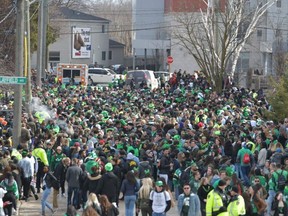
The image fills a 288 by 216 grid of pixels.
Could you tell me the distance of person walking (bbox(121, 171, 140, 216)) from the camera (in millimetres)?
19891

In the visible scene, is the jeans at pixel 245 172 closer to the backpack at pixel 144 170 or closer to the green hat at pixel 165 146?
the green hat at pixel 165 146

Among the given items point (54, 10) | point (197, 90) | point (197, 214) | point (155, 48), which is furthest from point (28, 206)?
point (155, 48)

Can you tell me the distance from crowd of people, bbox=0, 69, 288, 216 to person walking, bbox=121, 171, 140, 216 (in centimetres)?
2

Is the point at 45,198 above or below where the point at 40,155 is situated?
below

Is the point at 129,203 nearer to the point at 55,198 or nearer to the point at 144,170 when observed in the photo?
the point at 144,170

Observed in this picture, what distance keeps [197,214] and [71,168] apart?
4.18 meters

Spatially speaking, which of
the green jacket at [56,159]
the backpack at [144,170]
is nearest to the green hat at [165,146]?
the backpack at [144,170]

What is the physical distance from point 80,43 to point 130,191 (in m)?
64.5

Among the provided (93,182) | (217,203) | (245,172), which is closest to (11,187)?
(93,182)

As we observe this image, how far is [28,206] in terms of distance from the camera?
22531 mm

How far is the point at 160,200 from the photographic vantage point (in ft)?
61.0

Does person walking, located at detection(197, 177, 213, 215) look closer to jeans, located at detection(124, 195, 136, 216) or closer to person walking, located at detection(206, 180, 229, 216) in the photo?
person walking, located at detection(206, 180, 229, 216)

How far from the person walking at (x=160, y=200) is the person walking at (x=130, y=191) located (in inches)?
50.8

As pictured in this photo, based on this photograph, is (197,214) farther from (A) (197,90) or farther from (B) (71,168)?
(A) (197,90)
